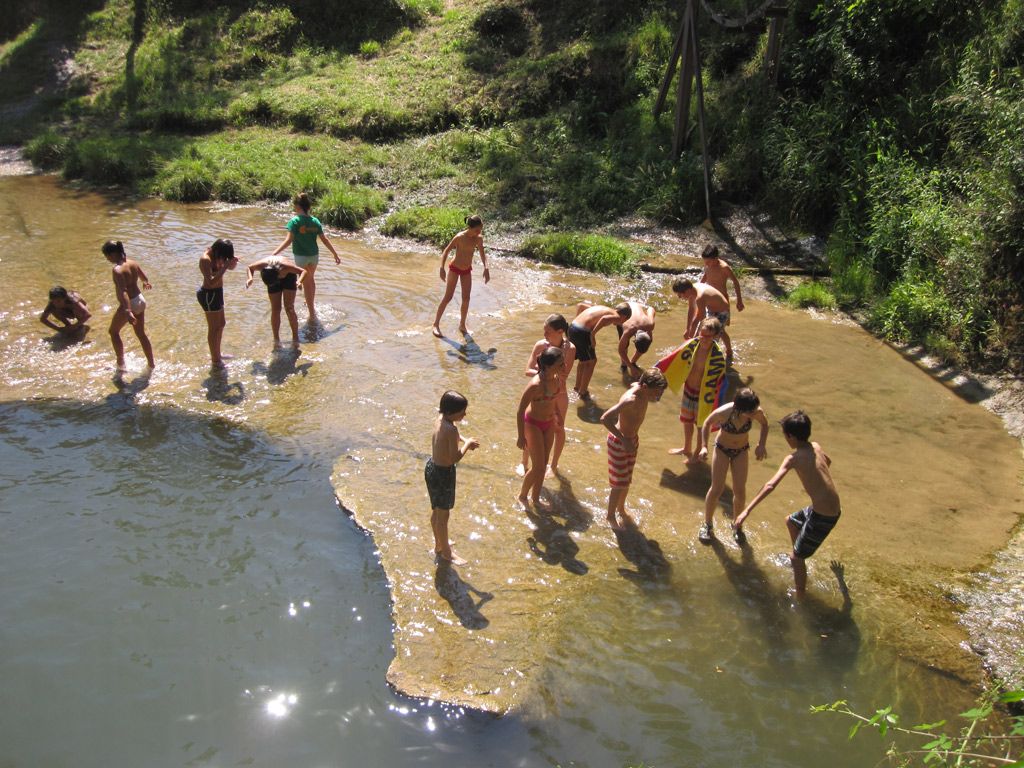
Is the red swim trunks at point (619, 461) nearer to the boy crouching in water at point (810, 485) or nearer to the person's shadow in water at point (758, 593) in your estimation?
the person's shadow in water at point (758, 593)

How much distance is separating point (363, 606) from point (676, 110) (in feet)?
39.7

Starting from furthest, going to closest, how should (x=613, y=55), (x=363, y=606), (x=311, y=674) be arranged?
(x=613, y=55) → (x=363, y=606) → (x=311, y=674)

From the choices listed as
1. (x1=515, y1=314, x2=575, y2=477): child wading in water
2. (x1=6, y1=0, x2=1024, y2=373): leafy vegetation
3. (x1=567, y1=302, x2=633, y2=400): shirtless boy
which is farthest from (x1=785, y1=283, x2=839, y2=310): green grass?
(x1=515, y1=314, x2=575, y2=477): child wading in water

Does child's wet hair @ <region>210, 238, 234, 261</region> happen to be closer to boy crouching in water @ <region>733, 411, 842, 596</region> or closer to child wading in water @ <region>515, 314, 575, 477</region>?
child wading in water @ <region>515, 314, 575, 477</region>

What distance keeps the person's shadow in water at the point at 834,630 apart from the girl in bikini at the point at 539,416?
220 cm

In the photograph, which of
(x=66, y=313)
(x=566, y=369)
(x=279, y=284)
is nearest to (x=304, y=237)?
(x=279, y=284)

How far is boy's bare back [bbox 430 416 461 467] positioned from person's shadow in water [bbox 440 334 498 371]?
3530mm

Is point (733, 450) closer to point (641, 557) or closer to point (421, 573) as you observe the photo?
point (641, 557)

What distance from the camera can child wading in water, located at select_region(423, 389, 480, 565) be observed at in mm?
4941

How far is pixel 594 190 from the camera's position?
14.0 meters

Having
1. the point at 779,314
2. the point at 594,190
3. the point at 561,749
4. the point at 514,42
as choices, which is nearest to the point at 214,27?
the point at 514,42

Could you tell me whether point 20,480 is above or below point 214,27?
below

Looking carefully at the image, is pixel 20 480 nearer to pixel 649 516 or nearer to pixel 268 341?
pixel 268 341

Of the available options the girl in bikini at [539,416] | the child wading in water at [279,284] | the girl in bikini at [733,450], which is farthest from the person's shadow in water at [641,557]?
the child wading in water at [279,284]
